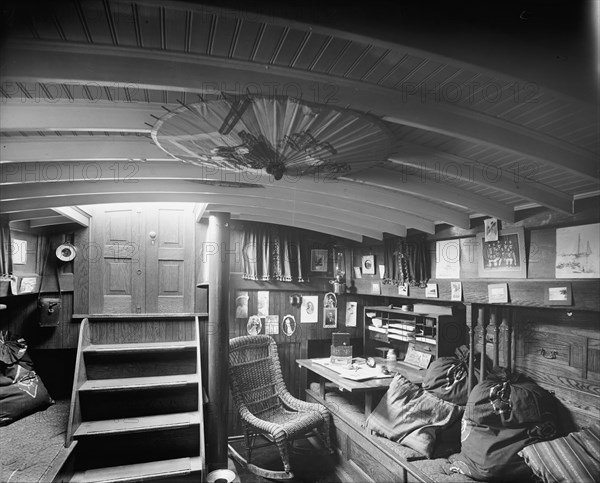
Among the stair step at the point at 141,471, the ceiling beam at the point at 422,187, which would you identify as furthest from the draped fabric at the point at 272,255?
the ceiling beam at the point at 422,187

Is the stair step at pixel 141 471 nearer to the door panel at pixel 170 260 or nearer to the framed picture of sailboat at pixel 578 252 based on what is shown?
the door panel at pixel 170 260

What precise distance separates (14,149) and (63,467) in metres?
2.19

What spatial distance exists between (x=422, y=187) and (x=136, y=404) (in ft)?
9.62

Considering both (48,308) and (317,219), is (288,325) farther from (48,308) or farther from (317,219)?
(48,308)

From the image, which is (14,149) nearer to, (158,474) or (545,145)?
(545,145)

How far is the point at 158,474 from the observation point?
2.76 meters

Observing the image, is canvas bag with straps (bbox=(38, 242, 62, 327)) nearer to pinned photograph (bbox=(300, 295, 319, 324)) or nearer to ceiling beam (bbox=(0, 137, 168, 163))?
ceiling beam (bbox=(0, 137, 168, 163))

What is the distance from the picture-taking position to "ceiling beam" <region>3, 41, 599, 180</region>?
39.9 inches

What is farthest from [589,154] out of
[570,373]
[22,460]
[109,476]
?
[22,460]

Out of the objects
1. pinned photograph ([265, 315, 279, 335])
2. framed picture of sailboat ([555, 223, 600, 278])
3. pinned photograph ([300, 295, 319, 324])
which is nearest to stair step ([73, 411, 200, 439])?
pinned photograph ([265, 315, 279, 335])

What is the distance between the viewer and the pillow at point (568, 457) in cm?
204

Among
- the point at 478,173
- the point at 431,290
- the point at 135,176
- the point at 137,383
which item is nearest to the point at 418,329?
the point at 431,290

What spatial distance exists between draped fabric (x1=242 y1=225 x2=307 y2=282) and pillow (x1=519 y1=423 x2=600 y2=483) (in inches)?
119

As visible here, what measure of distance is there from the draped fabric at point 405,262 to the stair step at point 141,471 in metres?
2.48
